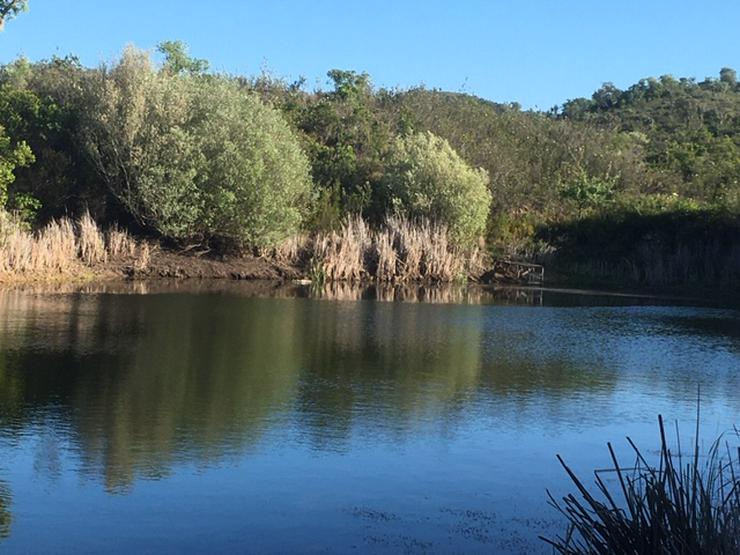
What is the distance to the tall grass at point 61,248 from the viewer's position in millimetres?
27359

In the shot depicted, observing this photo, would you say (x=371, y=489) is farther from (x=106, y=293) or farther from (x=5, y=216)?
(x=5, y=216)

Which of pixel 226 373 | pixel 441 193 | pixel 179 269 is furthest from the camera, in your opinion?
pixel 441 193

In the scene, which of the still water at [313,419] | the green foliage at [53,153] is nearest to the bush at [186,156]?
the green foliage at [53,153]

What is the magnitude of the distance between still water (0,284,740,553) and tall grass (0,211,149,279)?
13.4 feet

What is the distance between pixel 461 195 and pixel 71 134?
1359 centimetres

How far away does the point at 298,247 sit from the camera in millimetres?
35281

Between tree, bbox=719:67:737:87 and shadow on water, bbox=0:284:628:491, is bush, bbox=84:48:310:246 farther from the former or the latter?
tree, bbox=719:67:737:87

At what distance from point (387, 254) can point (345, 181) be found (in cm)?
651

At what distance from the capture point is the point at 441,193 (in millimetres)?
37156

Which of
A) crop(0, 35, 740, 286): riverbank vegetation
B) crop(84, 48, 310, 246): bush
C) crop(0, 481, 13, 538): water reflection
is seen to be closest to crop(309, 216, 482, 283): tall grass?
crop(0, 35, 740, 286): riverbank vegetation

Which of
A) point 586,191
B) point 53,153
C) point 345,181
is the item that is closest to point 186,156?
point 53,153

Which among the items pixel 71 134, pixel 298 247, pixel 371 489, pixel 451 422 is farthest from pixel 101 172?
pixel 371 489

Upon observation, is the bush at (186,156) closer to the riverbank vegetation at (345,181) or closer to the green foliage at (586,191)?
the riverbank vegetation at (345,181)

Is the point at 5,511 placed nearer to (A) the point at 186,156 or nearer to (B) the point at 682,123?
(A) the point at 186,156
